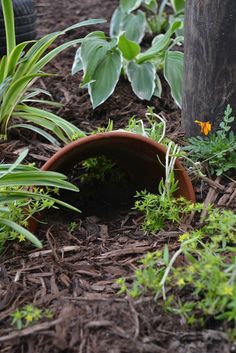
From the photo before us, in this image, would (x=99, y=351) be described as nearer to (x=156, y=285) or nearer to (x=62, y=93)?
(x=156, y=285)

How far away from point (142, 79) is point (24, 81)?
2.24ft

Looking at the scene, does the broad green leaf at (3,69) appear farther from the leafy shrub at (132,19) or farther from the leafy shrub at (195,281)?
the leafy shrub at (195,281)

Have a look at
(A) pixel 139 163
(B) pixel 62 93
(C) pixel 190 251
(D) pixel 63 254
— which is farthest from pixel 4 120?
(C) pixel 190 251

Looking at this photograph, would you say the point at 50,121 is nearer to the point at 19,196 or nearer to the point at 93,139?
the point at 93,139

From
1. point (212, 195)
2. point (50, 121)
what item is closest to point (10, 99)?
point (50, 121)

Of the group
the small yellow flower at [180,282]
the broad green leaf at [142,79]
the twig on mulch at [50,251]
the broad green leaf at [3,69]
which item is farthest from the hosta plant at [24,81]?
the small yellow flower at [180,282]

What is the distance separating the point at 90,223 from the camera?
2.26m

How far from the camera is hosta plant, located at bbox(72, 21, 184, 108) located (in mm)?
2846

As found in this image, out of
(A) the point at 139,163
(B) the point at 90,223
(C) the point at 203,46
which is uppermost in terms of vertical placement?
(C) the point at 203,46

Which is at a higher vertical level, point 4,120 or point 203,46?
point 203,46

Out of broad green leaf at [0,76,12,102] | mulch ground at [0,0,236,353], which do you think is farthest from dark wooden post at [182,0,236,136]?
broad green leaf at [0,76,12,102]

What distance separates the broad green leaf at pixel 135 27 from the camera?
345cm

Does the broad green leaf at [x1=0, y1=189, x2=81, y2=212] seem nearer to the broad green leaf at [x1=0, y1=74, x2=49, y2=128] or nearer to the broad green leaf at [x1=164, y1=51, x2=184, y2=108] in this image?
the broad green leaf at [x1=0, y1=74, x2=49, y2=128]

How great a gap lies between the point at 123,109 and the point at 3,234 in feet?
3.95
